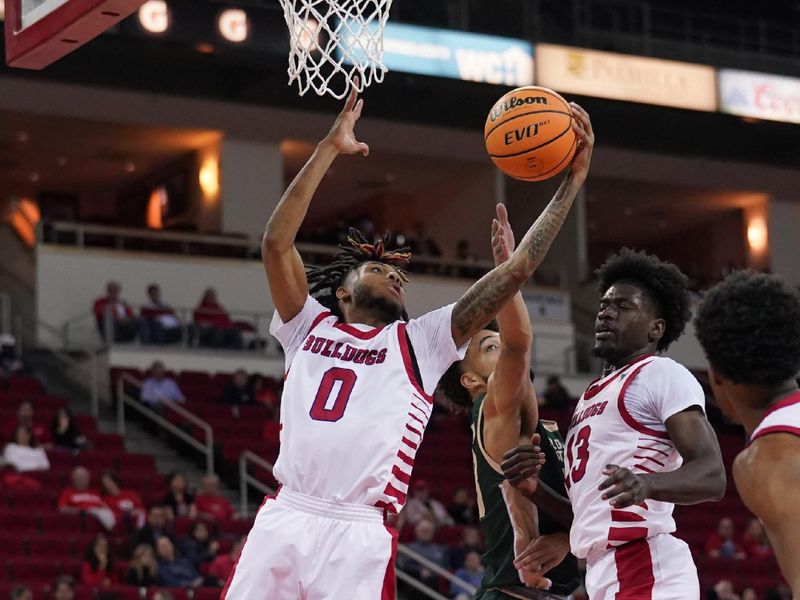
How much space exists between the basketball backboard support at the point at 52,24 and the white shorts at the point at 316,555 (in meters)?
1.99

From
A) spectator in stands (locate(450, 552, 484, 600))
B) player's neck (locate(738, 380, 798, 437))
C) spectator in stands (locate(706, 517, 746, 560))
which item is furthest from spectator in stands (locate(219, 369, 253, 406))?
player's neck (locate(738, 380, 798, 437))

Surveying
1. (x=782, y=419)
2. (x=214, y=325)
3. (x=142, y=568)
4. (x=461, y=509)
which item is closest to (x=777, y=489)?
(x=782, y=419)

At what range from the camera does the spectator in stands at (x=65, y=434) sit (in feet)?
46.6

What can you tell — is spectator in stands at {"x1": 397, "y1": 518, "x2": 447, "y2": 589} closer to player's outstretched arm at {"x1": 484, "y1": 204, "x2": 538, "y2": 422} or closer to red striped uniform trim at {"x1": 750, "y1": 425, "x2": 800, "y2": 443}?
player's outstretched arm at {"x1": 484, "y1": 204, "x2": 538, "y2": 422}

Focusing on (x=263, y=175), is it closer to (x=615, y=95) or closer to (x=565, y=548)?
(x=615, y=95)

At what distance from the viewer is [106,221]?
79.2 ft

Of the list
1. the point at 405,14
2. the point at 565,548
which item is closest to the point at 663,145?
the point at 405,14

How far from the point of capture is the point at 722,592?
1312 centimetres

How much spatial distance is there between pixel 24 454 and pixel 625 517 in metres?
9.51

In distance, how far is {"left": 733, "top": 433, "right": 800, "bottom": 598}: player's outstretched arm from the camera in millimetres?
3455

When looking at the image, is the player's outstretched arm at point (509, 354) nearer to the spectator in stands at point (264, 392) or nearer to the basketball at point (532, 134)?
the basketball at point (532, 134)

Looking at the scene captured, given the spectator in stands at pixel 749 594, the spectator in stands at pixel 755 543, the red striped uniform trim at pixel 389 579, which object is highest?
the red striped uniform trim at pixel 389 579

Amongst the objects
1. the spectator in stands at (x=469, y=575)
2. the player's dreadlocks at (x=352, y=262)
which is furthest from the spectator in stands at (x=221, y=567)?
the player's dreadlocks at (x=352, y=262)

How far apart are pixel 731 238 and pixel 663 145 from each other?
146 inches
